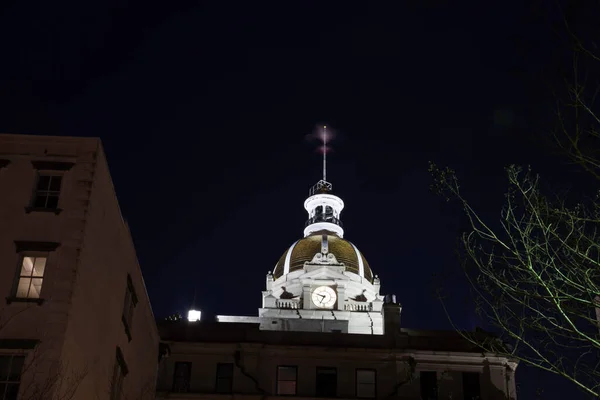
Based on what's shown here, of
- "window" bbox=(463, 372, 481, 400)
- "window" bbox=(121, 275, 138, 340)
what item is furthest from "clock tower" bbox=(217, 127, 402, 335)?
"window" bbox=(121, 275, 138, 340)

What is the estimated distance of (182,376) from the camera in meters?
51.7

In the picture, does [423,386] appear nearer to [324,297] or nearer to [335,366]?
[335,366]

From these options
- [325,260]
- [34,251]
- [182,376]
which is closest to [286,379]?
[182,376]

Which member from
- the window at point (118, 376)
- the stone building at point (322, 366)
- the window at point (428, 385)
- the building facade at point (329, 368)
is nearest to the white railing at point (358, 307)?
the stone building at point (322, 366)

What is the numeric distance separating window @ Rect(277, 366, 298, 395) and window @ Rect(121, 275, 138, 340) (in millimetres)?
16867

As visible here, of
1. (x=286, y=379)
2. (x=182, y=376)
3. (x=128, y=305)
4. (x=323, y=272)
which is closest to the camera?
(x=128, y=305)

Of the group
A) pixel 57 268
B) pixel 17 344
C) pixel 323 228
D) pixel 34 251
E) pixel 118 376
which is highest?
pixel 323 228

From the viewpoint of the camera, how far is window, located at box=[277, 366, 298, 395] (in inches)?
2045

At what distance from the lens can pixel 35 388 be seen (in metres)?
25.1

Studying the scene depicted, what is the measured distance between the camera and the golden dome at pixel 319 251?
86.1 m

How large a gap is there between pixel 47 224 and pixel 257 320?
4641 centimetres

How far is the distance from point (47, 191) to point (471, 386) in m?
31.4

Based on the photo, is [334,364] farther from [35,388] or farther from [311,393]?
[35,388]

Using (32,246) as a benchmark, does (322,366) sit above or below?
above
